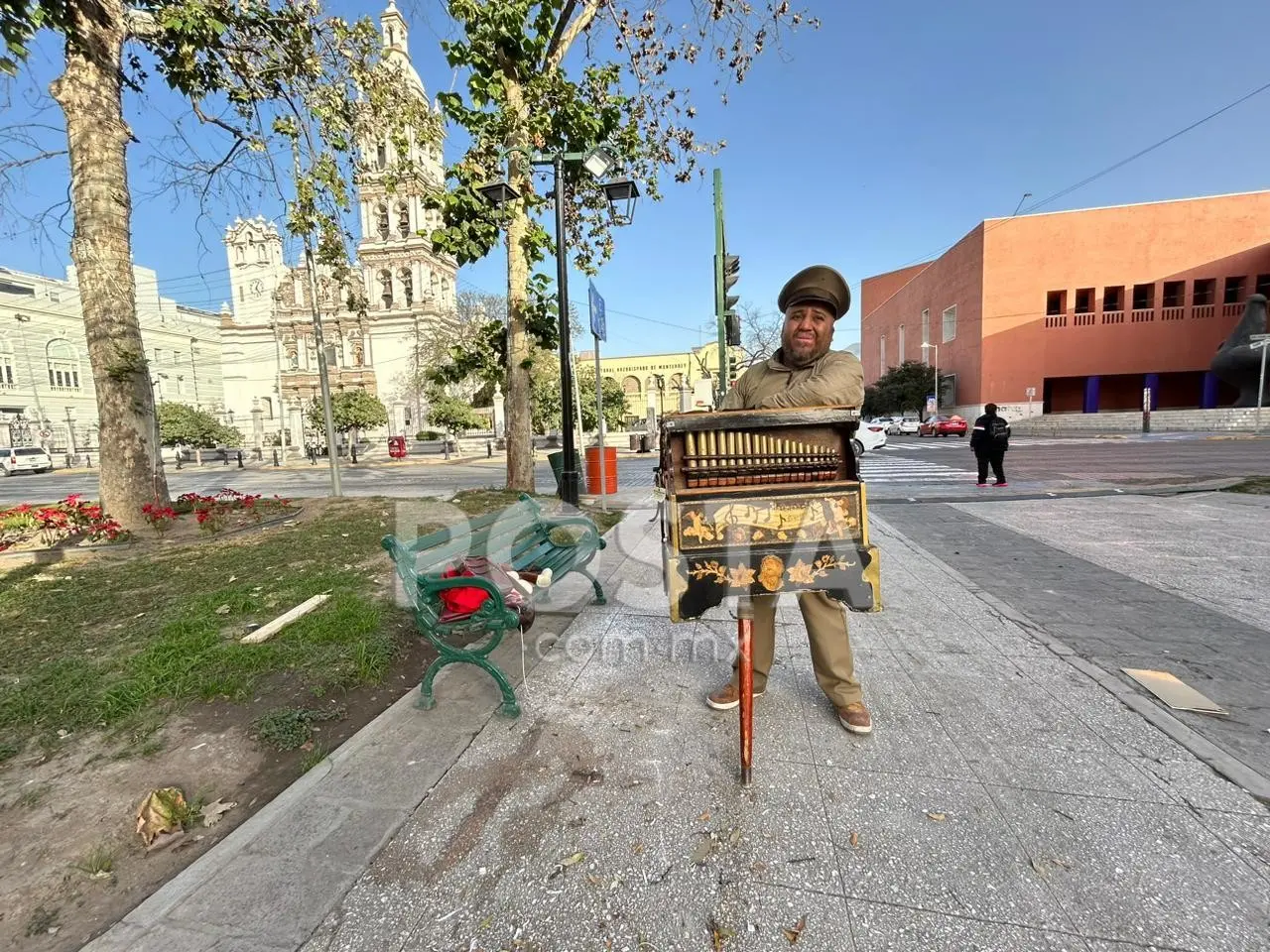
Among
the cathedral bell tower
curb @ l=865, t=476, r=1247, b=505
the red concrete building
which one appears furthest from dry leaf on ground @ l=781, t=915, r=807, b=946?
the red concrete building

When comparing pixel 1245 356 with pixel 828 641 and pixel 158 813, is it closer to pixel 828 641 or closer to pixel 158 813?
pixel 828 641

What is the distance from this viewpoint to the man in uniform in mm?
2229

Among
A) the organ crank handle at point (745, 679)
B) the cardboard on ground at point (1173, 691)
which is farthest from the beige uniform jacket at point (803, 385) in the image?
the cardboard on ground at point (1173, 691)

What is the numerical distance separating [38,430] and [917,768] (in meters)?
66.3

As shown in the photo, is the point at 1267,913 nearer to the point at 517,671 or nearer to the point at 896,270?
the point at 517,671

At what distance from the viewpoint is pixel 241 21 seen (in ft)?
21.0

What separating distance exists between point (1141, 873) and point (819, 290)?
224cm

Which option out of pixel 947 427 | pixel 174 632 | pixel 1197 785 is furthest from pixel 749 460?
pixel 947 427

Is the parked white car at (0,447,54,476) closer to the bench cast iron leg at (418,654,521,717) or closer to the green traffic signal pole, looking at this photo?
the green traffic signal pole

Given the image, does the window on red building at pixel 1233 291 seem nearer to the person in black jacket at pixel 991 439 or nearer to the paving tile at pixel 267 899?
the person in black jacket at pixel 991 439

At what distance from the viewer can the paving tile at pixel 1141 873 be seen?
1.55m

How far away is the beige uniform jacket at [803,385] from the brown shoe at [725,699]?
1.42 m

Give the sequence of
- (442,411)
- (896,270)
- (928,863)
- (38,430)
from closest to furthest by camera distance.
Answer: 1. (928,863)
2. (442,411)
3. (38,430)
4. (896,270)

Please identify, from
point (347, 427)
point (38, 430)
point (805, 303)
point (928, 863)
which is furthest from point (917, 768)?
point (38, 430)
